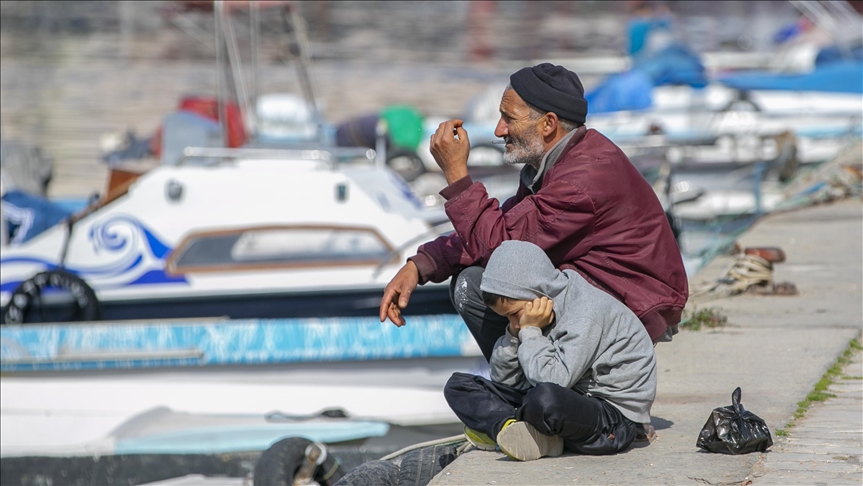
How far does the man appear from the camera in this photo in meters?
3.41

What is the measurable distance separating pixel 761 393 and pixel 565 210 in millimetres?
1484

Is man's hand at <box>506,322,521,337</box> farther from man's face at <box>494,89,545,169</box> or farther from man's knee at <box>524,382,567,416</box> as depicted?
man's face at <box>494,89,545,169</box>

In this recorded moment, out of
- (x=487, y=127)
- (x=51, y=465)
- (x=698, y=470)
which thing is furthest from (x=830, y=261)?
(x=487, y=127)

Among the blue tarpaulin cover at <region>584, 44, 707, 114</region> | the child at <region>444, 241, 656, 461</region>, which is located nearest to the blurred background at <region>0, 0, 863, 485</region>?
the child at <region>444, 241, 656, 461</region>

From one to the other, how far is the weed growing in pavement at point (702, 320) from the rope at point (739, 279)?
1.32 ft

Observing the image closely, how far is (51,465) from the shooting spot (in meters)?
5.98

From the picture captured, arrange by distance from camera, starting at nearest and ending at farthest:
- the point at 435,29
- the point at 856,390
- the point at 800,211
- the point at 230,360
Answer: the point at 856,390, the point at 230,360, the point at 800,211, the point at 435,29

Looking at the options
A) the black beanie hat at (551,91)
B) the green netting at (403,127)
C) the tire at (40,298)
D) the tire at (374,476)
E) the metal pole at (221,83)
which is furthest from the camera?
the green netting at (403,127)

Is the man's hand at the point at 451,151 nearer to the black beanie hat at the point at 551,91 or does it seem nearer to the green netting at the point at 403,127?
the black beanie hat at the point at 551,91

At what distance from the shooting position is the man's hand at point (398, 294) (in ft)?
12.0

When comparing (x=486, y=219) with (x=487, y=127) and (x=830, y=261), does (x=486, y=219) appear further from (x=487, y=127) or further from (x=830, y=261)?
(x=487, y=127)

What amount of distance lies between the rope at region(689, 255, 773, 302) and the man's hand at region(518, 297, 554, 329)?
3.07 metres

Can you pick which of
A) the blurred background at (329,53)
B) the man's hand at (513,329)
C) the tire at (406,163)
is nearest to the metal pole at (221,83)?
the blurred background at (329,53)

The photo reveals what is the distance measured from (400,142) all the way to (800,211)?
6.02m
